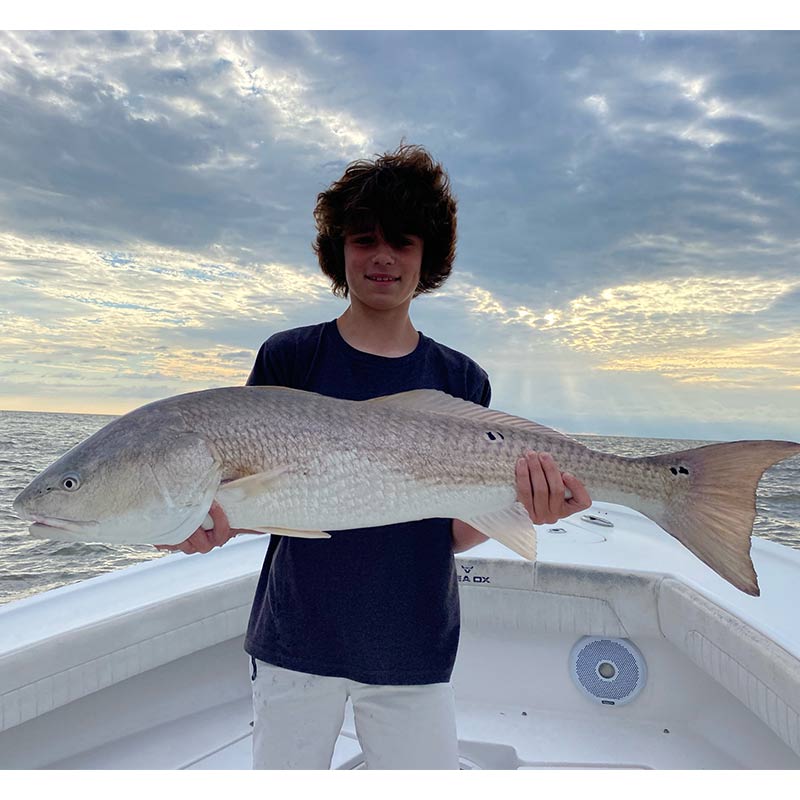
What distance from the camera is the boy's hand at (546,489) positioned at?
2.38 meters

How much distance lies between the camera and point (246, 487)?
216cm

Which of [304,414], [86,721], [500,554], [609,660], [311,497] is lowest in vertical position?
[86,721]

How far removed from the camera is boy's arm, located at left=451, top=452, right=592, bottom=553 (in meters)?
2.38

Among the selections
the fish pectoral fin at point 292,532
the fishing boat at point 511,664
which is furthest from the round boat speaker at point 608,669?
the fish pectoral fin at point 292,532

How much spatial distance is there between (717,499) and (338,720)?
1677mm

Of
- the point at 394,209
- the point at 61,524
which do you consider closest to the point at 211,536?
the point at 61,524

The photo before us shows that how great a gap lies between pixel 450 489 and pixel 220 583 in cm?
221

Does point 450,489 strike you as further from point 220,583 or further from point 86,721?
point 86,721

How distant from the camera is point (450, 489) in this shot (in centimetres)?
239

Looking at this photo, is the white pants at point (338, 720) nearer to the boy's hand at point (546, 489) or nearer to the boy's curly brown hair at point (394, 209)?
the boy's hand at point (546, 489)

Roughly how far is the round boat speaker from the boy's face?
3.08m

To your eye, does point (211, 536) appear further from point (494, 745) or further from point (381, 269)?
point (494, 745)

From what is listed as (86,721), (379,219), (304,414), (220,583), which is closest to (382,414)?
(304,414)

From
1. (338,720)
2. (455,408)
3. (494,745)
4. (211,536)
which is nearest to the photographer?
(211,536)
